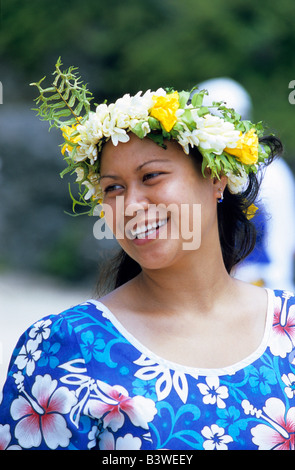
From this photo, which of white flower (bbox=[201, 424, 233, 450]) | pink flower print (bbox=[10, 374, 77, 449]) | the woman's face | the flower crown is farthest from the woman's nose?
white flower (bbox=[201, 424, 233, 450])

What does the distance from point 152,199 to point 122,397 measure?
56cm

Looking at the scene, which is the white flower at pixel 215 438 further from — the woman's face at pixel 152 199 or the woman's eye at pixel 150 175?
the woman's eye at pixel 150 175

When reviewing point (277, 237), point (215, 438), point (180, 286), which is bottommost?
point (215, 438)

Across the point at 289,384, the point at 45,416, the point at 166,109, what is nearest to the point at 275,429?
the point at 289,384

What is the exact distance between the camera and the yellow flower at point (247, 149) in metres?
2.34

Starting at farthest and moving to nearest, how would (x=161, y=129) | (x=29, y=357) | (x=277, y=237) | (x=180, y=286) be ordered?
(x=277, y=237) → (x=180, y=286) → (x=161, y=129) → (x=29, y=357)

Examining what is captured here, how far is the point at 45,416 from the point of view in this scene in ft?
6.59

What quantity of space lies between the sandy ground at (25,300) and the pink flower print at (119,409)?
3808 mm

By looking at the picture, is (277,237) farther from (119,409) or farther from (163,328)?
(119,409)

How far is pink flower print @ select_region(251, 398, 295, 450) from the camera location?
2.08 m

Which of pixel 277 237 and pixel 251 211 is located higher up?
pixel 277 237

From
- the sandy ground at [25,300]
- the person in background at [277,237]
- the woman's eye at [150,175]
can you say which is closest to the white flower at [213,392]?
the woman's eye at [150,175]

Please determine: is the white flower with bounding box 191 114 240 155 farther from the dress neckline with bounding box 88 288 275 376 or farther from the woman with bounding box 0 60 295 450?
the dress neckline with bounding box 88 288 275 376

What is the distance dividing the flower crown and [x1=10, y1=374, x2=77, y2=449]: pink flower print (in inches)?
27.0
